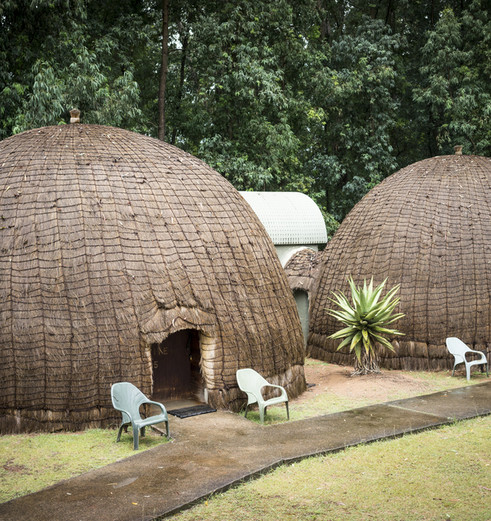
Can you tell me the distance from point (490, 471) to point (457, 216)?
7.45m

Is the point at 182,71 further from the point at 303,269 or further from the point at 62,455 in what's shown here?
the point at 62,455

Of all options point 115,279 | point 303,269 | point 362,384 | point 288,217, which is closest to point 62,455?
point 115,279

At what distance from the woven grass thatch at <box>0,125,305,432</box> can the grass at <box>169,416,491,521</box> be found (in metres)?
2.64

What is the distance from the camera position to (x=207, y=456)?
7.30 m

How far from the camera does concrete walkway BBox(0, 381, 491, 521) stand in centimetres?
590

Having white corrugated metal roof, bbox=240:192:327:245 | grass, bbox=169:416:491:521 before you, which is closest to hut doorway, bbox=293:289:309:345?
white corrugated metal roof, bbox=240:192:327:245

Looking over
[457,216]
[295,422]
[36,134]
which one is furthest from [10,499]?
[457,216]

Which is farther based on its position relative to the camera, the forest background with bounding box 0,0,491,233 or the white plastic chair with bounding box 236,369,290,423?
the forest background with bounding box 0,0,491,233

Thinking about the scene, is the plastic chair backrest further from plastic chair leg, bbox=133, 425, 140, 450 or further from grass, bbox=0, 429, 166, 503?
grass, bbox=0, 429, 166, 503

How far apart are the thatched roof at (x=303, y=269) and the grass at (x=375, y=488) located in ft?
25.0

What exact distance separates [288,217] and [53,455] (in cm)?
1159

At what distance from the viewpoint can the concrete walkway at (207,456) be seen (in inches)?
232

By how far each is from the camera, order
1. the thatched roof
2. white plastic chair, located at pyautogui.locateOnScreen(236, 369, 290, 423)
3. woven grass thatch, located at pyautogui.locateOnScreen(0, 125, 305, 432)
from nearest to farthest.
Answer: woven grass thatch, located at pyautogui.locateOnScreen(0, 125, 305, 432) → white plastic chair, located at pyautogui.locateOnScreen(236, 369, 290, 423) → the thatched roof

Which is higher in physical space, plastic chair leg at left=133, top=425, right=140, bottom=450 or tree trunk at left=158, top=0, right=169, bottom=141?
tree trunk at left=158, top=0, right=169, bottom=141
